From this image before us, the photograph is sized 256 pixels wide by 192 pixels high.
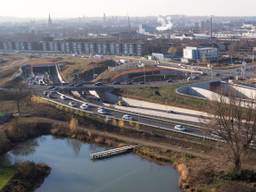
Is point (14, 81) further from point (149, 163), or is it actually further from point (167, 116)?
point (149, 163)

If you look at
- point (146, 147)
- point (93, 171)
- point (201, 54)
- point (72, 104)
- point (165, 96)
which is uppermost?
point (201, 54)

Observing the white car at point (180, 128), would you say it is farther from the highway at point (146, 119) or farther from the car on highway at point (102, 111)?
the car on highway at point (102, 111)

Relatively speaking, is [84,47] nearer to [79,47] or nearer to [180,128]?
[79,47]

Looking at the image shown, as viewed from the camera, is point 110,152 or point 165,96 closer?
point 110,152

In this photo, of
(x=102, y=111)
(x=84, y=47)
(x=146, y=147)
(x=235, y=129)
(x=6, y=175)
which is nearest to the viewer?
(x=235, y=129)

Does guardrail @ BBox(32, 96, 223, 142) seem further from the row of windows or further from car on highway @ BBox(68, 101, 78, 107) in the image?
the row of windows

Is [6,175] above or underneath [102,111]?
underneath

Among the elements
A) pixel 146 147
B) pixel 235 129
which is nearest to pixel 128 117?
pixel 146 147
